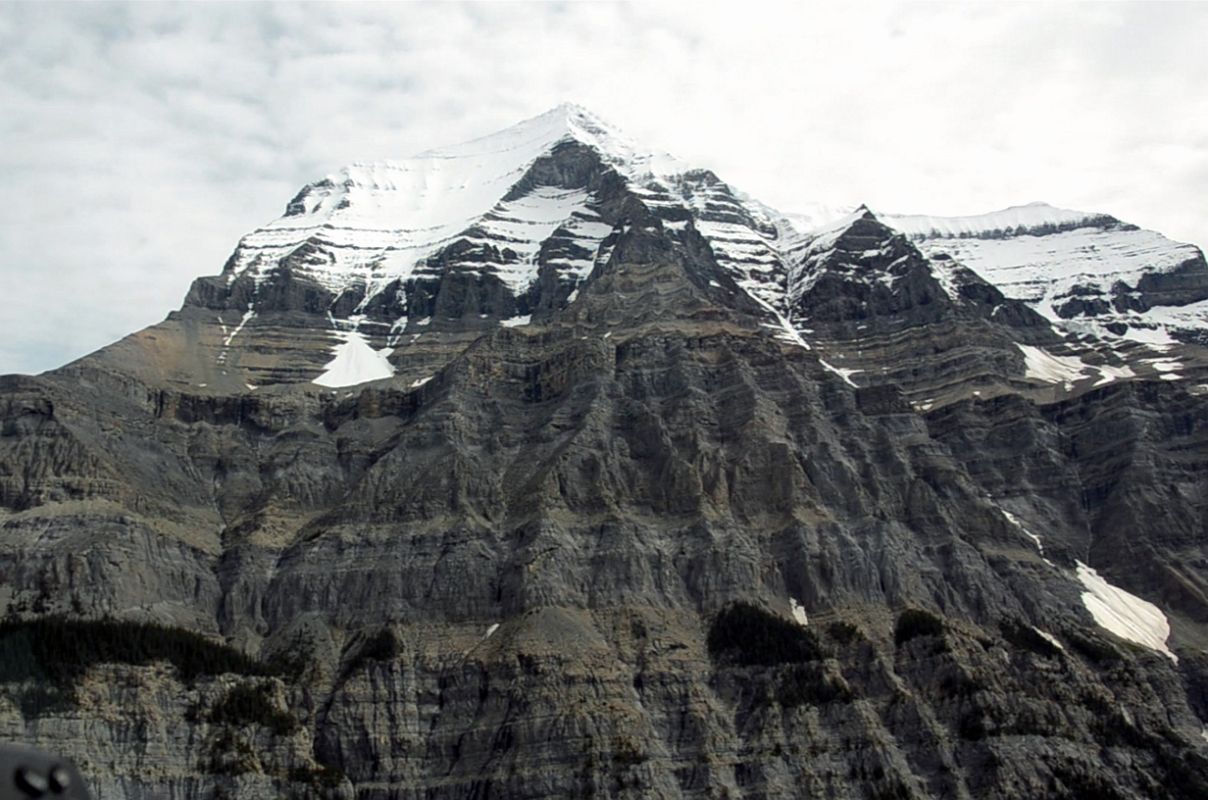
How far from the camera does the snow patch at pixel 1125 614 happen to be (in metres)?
182

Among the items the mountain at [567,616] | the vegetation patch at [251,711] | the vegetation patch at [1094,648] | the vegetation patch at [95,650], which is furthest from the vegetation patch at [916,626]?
the vegetation patch at [95,650]

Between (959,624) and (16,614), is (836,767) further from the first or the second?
(16,614)

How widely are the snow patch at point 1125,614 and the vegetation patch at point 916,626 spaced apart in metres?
36.0

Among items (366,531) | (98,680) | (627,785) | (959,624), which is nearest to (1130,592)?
(959,624)

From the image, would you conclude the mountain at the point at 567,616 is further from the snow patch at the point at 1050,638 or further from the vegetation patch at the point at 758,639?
the snow patch at the point at 1050,638

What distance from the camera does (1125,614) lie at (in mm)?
188375

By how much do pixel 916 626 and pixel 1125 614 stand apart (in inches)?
1878

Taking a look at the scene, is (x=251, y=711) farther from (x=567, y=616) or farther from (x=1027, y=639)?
(x=1027, y=639)

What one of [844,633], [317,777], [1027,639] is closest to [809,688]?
[844,633]

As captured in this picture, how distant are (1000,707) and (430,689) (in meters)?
63.8

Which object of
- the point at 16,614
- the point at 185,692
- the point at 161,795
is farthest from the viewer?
the point at 16,614

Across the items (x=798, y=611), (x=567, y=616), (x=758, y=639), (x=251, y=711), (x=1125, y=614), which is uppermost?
(x=567, y=616)

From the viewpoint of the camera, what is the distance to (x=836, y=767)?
139750mm

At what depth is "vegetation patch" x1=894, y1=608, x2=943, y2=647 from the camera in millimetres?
157375
